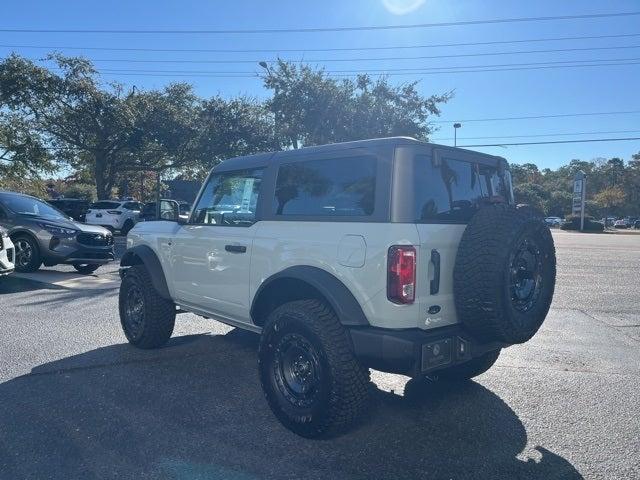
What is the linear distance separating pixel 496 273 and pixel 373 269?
763 mm

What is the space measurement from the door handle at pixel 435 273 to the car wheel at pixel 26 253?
29.9 ft

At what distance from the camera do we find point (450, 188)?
145 inches

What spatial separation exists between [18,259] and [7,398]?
7.07 metres

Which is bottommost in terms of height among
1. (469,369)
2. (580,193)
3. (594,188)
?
(469,369)

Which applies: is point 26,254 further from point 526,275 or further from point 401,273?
point 526,275

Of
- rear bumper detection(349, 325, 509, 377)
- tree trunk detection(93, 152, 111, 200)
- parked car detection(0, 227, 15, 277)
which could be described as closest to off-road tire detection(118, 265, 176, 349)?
rear bumper detection(349, 325, 509, 377)

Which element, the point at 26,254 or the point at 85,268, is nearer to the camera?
the point at 26,254


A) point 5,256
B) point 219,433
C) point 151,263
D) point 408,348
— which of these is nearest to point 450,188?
point 408,348

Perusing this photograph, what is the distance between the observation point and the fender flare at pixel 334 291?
10.6ft

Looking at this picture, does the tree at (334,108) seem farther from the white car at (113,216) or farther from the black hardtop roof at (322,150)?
the black hardtop roof at (322,150)

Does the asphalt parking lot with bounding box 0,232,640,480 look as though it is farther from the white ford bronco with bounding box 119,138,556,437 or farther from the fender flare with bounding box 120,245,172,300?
the fender flare with bounding box 120,245,172,300

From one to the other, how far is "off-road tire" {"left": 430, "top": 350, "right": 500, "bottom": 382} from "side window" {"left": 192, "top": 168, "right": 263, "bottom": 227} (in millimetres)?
2202

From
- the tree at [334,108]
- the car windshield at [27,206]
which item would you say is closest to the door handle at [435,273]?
the car windshield at [27,206]

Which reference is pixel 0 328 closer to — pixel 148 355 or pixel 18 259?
pixel 148 355
